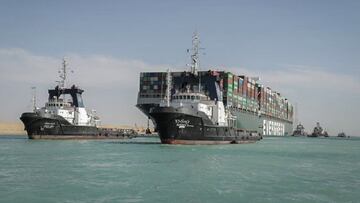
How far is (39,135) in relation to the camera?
215 ft

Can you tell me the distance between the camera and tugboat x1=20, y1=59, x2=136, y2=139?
6500 cm

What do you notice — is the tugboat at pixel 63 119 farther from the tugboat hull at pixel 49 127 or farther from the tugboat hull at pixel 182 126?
the tugboat hull at pixel 182 126

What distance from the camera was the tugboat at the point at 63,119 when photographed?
6500 cm

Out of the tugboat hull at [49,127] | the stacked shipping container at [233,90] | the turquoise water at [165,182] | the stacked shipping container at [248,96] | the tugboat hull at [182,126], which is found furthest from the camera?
the stacked shipping container at [248,96]

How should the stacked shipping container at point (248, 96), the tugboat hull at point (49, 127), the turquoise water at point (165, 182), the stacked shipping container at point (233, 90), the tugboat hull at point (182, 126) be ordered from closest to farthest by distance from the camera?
the turquoise water at point (165, 182) → the tugboat hull at point (182, 126) → the tugboat hull at point (49, 127) → the stacked shipping container at point (233, 90) → the stacked shipping container at point (248, 96)

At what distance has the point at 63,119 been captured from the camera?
67.9 m

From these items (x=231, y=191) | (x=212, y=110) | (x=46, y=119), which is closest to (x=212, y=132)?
(x=212, y=110)

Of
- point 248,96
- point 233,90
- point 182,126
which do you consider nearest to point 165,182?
point 182,126

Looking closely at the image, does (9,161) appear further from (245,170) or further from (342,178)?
(342,178)

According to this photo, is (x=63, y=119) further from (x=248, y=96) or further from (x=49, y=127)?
(x=248, y=96)

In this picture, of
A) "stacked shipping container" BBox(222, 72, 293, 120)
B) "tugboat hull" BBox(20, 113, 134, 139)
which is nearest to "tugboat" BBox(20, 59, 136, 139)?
"tugboat hull" BBox(20, 113, 134, 139)

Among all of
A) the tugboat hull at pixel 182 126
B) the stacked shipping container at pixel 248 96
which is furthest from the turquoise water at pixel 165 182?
the stacked shipping container at pixel 248 96

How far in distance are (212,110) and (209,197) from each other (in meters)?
40.1

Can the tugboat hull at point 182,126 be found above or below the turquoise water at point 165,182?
above
